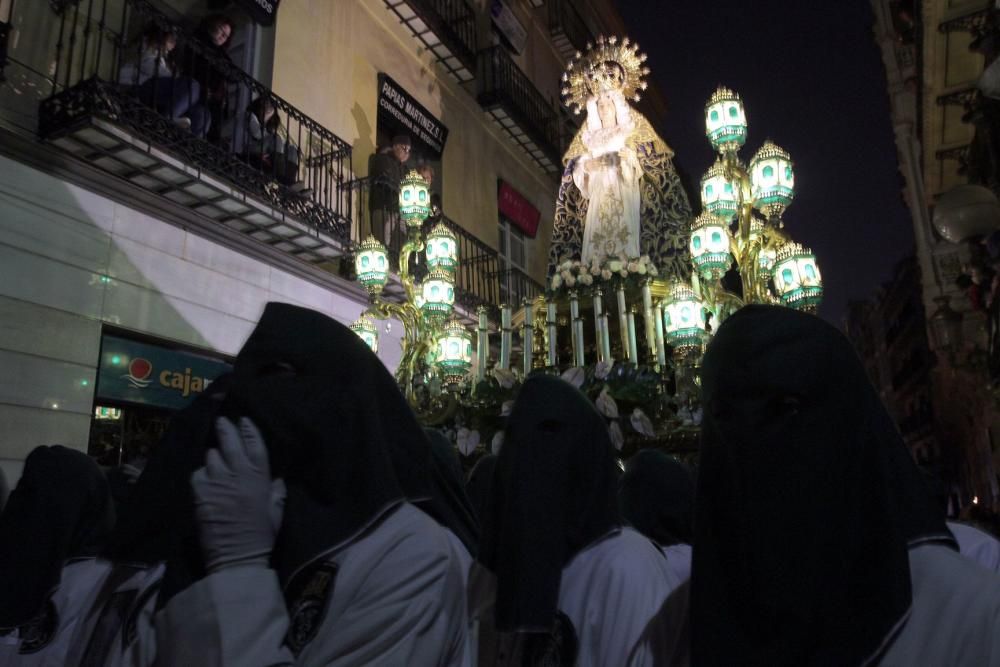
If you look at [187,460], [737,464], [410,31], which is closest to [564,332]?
[187,460]

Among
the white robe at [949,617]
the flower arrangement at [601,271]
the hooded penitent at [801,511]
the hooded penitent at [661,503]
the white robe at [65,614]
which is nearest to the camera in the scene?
the white robe at [949,617]

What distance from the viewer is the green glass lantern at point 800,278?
551 cm

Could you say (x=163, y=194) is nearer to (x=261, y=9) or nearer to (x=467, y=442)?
(x=261, y=9)

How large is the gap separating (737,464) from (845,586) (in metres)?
0.28

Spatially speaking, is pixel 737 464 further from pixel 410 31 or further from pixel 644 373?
pixel 410 31

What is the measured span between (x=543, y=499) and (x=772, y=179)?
172 inches

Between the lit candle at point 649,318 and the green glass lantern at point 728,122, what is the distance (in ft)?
4.31

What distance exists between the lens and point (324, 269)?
393 inches

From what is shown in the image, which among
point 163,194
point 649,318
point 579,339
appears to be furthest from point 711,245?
point 163,194

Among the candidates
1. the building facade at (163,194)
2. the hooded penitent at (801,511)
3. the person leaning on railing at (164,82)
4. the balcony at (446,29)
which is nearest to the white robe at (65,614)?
the hooded penitent at (801,511)

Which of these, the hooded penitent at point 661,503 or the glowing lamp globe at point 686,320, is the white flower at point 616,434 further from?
the hooded penitent at point 661,503

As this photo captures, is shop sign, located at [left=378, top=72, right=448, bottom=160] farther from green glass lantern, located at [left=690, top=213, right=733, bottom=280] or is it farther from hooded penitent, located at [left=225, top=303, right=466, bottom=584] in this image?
hooded penitent, located at [left=225, top=303, right=466, bottom=584]

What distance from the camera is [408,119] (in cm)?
1261

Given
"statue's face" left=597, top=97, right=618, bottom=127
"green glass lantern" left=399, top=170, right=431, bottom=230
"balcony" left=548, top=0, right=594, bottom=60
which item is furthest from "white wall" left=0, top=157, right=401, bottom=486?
"balcony" left=548, top=0, right=594, bottom=60
